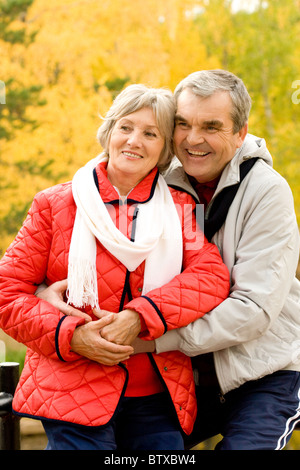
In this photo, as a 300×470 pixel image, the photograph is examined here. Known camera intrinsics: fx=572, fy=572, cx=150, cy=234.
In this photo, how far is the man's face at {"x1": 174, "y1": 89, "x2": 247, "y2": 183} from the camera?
2.15 meters

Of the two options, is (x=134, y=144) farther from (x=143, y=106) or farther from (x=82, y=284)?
(x=82, y=284)

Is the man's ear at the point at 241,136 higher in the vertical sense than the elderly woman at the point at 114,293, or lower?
higher

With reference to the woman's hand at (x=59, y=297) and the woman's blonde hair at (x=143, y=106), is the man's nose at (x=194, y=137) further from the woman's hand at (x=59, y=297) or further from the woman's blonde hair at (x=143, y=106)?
the woman's hand at (x=59, y=297)

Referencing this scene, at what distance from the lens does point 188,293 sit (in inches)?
73.5

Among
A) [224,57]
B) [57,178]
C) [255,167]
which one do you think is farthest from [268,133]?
[255,167]

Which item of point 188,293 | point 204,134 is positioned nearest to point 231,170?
point 204,134

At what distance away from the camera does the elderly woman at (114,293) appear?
5.91 feet

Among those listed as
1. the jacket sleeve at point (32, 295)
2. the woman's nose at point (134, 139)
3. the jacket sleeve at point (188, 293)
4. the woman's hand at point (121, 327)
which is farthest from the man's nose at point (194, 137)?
the woman's hand at point (121, 327)

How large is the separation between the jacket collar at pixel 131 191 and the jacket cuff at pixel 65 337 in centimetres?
44

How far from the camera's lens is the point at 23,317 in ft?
5.97

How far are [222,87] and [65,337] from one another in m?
1.09

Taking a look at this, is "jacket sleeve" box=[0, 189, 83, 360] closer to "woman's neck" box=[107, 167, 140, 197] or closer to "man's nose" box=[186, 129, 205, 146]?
"woman's neck" box=[107, 167, 140, 197]
